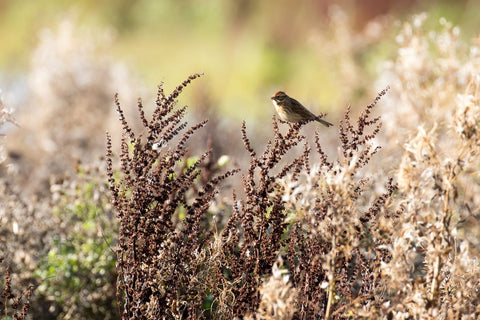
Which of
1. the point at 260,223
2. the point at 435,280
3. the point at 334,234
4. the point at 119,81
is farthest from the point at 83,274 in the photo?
the point at 119,81

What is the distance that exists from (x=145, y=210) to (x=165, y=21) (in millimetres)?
16180

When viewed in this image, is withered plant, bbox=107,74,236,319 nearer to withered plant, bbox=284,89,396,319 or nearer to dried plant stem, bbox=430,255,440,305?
withered plant, bbox=284,89,396,319

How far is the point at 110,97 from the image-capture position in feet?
31.3

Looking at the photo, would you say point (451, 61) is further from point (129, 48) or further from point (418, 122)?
point (129, 48)

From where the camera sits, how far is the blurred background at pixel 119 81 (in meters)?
4.90

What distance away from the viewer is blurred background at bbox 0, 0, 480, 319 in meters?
4.90

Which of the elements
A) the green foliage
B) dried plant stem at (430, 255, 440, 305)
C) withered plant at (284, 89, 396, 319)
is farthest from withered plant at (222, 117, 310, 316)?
the green foliage

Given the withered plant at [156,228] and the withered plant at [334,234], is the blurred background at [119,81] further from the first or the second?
the withered plant at [156,228]

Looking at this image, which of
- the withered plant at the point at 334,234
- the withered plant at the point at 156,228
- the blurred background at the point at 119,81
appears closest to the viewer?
the withered plant at the point at 334,234

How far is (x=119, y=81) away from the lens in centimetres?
934

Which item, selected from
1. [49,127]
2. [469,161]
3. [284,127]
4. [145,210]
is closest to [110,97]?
[49,127]

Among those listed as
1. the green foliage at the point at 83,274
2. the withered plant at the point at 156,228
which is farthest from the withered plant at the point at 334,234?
the green foliage at the point at 83,274

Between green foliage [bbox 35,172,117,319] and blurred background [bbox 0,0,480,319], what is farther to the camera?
blurred background [bbox 0,0,480,319]

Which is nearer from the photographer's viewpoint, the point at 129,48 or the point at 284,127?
the point at 284,127
